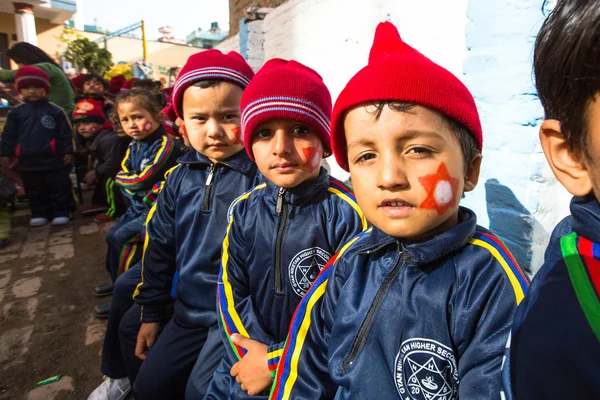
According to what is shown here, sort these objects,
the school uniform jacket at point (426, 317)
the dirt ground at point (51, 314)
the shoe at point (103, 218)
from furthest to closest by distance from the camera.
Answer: the shoe at point (103, 218) → the dirt ground at point (51, 314) → the school uniform jacket at point (426, 317)

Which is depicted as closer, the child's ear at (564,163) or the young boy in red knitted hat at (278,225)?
the child's ear at (564,163)

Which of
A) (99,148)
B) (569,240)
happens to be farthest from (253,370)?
(99,148)

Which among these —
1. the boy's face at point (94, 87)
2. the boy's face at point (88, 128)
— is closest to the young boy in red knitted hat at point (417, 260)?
the boy's face at point (88, 128)

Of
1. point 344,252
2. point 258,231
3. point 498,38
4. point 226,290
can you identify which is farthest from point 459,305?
point 498,38

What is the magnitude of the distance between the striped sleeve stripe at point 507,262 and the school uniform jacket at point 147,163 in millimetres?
2410

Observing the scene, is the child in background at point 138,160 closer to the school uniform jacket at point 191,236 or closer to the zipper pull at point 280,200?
the school uniform jacket at point 191,236

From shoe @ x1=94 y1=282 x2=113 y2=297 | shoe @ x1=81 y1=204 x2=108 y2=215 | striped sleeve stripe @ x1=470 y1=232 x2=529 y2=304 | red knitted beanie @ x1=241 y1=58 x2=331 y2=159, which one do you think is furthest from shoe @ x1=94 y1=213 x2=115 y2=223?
striped sleeve stripe @ x1=470 y1=232 x2=529 y2=304

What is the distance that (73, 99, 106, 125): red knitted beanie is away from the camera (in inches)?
224

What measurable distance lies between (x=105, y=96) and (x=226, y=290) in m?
6.24

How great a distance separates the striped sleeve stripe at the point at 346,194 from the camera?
4.78 feet

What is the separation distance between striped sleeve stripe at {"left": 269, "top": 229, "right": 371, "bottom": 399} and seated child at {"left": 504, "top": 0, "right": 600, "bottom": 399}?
0.55 metres

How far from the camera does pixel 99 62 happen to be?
522 inches

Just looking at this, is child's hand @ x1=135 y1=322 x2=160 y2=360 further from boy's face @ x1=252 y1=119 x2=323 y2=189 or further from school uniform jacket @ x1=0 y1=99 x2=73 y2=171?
school uniform jacket @ x1=0 y1=99 x2=73 y2=171

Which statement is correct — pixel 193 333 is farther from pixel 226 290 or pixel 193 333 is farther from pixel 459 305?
pixel 459 305
